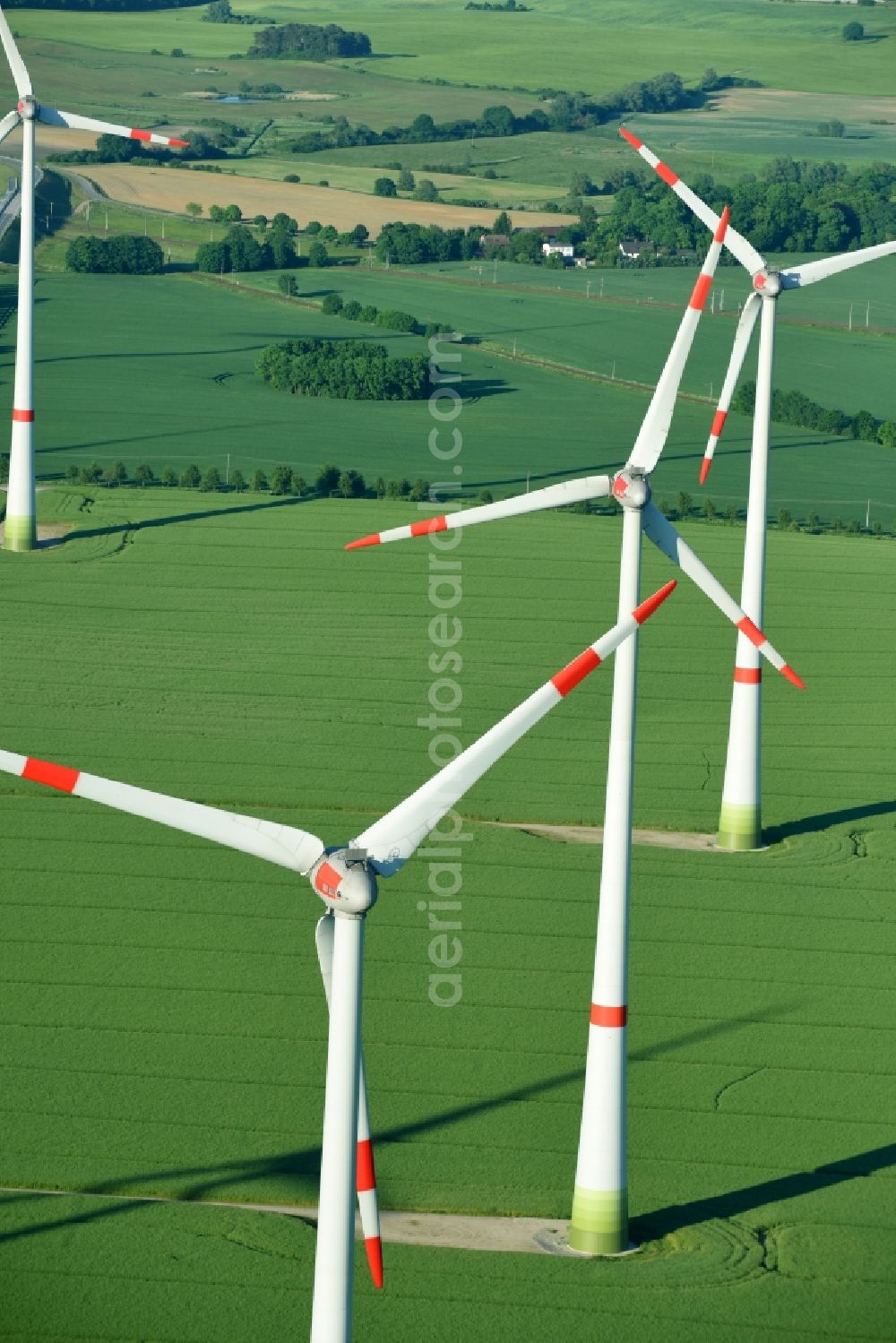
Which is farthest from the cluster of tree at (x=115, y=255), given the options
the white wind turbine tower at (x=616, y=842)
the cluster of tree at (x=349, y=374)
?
the white wind turbine tower at (x=616, y=842)

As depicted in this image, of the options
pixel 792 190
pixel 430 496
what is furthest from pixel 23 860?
pixel 792 190

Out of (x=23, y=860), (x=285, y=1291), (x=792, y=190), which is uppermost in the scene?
(x=792, y=190)

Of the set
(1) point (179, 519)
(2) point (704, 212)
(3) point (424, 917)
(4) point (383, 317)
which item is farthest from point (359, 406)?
(3) point (424, 917)

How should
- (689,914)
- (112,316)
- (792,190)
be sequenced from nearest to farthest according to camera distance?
(689,914), (112,316), (792,190)

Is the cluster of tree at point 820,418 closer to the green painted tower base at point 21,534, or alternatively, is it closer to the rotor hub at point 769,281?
the green painted tower base at point 21,534

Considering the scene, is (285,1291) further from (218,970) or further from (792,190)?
(792,190)

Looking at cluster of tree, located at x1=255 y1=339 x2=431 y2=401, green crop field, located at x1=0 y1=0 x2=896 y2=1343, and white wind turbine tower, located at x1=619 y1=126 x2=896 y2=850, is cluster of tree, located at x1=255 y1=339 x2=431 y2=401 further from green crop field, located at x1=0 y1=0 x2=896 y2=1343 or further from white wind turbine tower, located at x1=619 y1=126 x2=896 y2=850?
white wind turbine tower, located at x1=619 y1=126 x2=896 y2=850
